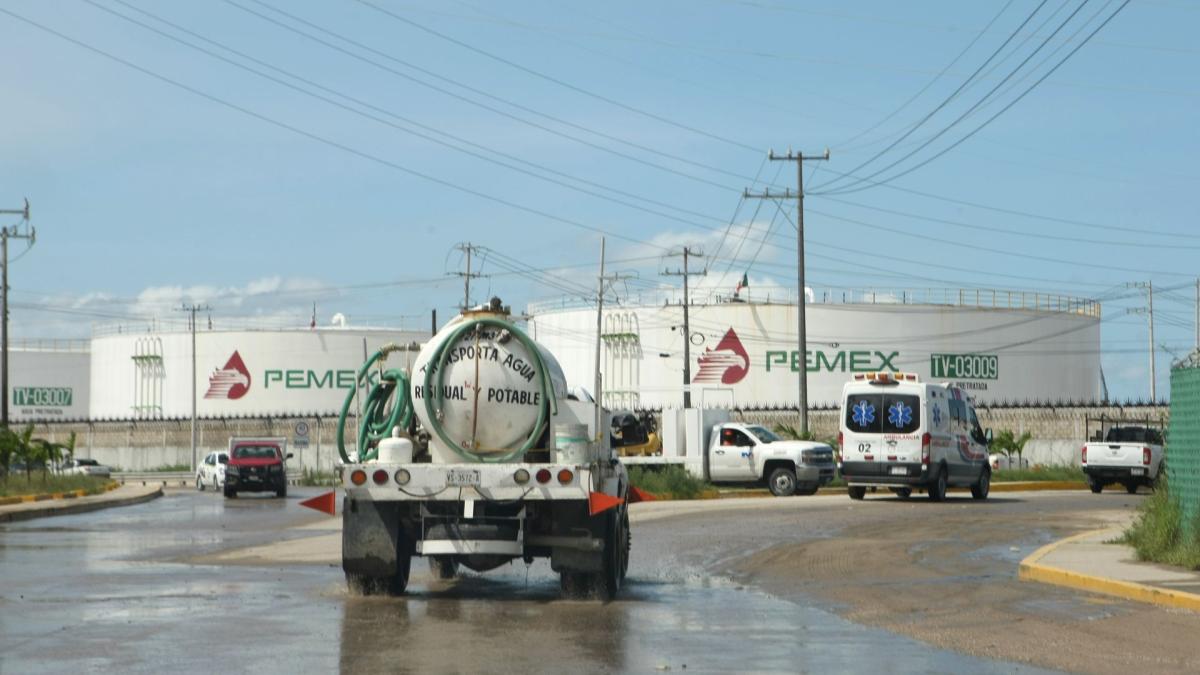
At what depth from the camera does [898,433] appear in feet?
113

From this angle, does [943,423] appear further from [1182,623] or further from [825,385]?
[825,385]

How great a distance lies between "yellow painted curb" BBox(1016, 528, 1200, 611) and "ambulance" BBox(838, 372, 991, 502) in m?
15.5

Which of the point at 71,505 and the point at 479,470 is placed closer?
the point at 479,470

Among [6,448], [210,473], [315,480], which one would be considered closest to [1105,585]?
[6,448]

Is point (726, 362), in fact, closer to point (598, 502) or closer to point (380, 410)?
point (380, 410)

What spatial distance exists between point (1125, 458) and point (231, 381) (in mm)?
64824

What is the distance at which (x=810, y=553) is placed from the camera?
21047 millimetres

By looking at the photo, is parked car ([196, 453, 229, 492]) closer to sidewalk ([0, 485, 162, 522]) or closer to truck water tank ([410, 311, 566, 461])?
sidewalk ([0, 485, 162, 522])

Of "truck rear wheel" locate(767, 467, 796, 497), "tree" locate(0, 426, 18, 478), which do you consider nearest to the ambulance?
"truck rear wheel" locate(767, 467, 796, 497)

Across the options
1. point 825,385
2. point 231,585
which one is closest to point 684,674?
point 231,585

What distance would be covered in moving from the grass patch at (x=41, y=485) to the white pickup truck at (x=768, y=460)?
17.5m

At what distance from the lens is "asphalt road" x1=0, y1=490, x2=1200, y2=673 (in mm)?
10820

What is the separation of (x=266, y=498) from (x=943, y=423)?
20803 mm

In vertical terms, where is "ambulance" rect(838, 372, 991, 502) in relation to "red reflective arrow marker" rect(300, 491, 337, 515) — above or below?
above
